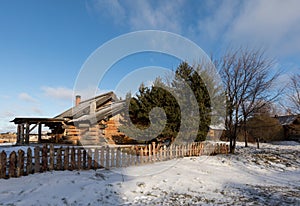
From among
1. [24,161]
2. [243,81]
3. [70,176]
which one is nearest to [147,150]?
[70,176]

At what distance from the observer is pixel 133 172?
28.9 feet

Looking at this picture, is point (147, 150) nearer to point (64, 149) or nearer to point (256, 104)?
point (64, 149)

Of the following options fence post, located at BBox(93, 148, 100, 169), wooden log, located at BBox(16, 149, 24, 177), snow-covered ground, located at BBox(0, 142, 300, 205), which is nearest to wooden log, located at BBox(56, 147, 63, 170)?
snow-covered ground, located at BBox(0, 142, 300, 205)

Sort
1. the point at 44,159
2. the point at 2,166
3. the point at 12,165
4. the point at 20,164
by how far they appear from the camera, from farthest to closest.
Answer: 1. the point at 44,159
2. the point at 20,164
3. the point at 12,165
4. the point at 2,166

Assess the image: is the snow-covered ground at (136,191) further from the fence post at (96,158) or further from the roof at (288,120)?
the roof at (288,120)

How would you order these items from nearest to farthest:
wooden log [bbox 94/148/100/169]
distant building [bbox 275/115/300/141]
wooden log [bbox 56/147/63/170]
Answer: wooden log [bbox 56/147/63/170] < wooden log [bbox 94/148/100/169] < distant building [bbox 275/115/300/141]

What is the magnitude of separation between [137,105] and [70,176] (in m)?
8.41

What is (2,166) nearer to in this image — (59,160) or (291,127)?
(59,160)

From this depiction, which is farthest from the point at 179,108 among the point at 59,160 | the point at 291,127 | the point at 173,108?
the point at 291,127

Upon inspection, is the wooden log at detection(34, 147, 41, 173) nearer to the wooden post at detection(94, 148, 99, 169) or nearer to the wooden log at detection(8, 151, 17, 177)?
the wooden log at detection(8, 151, 17, 177)

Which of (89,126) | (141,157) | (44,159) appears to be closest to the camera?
(44,159)

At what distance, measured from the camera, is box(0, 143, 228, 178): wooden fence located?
275 inches

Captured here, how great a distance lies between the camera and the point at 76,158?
348 inches

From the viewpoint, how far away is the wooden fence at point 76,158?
6980 mm
